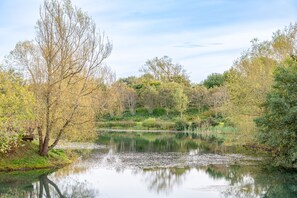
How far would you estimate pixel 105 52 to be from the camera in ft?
95.0

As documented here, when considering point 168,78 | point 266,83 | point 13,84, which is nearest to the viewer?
point 13,84

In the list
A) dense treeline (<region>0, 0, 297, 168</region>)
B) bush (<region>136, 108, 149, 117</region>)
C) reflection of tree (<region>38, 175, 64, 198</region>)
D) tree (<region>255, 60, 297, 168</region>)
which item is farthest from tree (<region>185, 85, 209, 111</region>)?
reflection of tree (<region>38, 175, 64, 198</region>)

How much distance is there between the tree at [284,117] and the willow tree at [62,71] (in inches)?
465

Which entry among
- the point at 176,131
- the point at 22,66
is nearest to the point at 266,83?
the point at 22,66

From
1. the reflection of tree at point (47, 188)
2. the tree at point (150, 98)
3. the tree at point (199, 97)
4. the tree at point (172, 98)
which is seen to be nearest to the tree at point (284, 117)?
the reflection of tree at point (47, 188)

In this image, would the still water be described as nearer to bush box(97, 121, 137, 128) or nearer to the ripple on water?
the ripple on water

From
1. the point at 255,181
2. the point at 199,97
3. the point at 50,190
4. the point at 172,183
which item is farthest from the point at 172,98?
the point at 50,190

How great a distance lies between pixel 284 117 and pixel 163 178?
26.5ft

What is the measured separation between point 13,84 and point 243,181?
46.4 ft

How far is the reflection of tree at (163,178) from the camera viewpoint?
21823 mm

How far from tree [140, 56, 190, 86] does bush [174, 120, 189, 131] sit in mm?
41969

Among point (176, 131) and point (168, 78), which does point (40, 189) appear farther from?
point (168, 78)

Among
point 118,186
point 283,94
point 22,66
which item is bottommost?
point 118,186

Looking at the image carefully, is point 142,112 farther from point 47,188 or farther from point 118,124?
point 47,188
